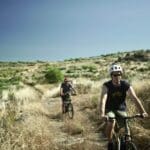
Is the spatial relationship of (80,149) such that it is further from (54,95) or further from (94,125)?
(54,95)

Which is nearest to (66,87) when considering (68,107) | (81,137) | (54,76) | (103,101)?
(68,107)

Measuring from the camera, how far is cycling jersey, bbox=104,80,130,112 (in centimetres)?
956

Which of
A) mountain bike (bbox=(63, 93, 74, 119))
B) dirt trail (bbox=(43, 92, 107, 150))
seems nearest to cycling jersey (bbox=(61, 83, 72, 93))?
mountain bike (bbox=(63, 93, 74, 119))

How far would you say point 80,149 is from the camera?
12.2m

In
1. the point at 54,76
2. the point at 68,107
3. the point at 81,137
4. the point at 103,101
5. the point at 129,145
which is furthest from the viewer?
the point at 54,76

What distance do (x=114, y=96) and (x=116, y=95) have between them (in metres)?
0.05

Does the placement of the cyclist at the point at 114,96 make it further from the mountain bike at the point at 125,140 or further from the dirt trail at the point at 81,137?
the dirt trail at the point at 81,137

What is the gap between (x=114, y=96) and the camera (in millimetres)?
9664

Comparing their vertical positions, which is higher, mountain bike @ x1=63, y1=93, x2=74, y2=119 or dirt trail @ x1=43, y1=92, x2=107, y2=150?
mountain bike @ x1=63, y1=93, x2=74, y2=119

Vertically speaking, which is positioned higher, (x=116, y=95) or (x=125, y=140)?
(x=116, y=95)

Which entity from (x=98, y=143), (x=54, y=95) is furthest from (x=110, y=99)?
(x=54, y=95)

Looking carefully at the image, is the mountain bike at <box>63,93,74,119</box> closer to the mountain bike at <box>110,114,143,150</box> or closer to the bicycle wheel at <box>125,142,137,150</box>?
the mountain bike at <box>110,114,143,150</box>

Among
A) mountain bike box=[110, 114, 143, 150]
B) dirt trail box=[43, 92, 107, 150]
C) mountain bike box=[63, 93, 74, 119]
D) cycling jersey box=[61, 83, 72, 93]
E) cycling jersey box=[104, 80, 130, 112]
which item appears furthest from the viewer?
cycling jersey box=[61, 83, 72, 93]

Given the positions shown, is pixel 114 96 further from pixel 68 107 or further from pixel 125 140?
pixel 68 107
